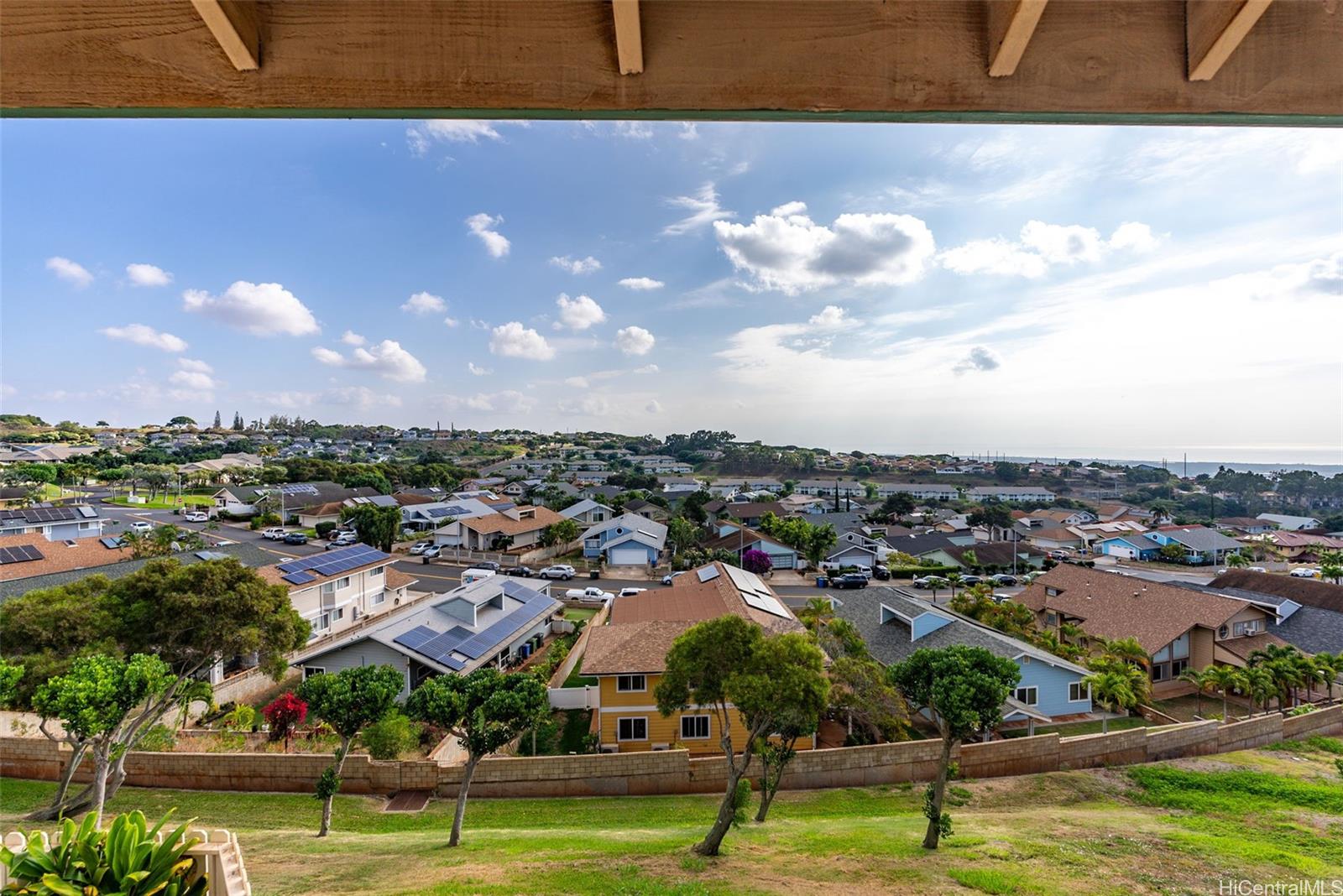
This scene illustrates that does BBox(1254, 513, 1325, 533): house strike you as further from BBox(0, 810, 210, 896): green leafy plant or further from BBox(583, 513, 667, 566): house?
BBox(0, 810, 210, 896): green leafy plant

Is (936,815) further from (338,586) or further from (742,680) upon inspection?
(338,586)

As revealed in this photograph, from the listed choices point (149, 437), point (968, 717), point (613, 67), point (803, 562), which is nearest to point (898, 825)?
point (968, 717)

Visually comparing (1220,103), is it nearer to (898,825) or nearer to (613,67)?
(613,67)

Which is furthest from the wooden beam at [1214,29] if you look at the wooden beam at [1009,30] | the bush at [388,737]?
the bush at [388,737]

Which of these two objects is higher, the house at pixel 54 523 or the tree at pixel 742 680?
the house at pixel 54 523

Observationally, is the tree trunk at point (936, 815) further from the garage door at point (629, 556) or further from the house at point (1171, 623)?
the garage door at point (629, 556)

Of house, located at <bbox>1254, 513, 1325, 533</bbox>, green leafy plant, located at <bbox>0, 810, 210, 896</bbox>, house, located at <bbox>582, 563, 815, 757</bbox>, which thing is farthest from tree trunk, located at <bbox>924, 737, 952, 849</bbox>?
house, located at <bbox>1254, 513, 1325, 533</bbox>
